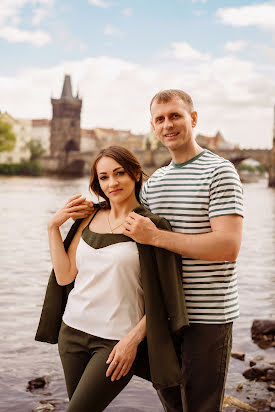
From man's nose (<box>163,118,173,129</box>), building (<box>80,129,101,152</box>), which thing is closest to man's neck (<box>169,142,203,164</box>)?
man's nose (<box>163,118,173,129</box>)

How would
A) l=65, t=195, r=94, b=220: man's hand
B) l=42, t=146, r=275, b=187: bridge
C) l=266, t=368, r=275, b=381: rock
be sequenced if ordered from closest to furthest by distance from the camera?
l=65, t=195, r=94, b=220: man's hand, l=266, t=368, r=275, b=381: rock, l=42, t=146, r=275, b=187: bridge

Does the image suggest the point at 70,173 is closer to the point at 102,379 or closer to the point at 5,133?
the point at 5,133

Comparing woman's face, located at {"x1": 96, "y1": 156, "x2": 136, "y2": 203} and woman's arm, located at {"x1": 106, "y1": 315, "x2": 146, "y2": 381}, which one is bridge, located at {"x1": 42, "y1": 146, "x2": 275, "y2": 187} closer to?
woman's face, located at {"x1": 96, "y1": 156, "x2": 136, "y2": 203}

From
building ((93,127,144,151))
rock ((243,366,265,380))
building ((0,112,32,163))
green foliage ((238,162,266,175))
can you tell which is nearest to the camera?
rock ((243,366,265,380))

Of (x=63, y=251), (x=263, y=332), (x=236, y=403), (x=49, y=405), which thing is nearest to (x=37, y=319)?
(x=49, y=405)

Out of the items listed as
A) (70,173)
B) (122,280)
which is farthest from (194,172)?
(70,173)

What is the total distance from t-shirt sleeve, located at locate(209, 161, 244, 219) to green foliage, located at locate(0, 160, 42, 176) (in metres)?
66.5

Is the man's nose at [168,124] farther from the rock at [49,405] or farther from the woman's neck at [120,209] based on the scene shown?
the rock at [49,405]

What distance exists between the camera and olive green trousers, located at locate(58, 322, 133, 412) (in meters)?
2.29

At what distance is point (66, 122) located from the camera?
302ft

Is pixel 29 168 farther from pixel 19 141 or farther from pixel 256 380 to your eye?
pixel 256 380

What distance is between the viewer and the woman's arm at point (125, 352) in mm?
2312

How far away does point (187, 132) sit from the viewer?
256 centimetres

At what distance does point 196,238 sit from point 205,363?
1.91ft
